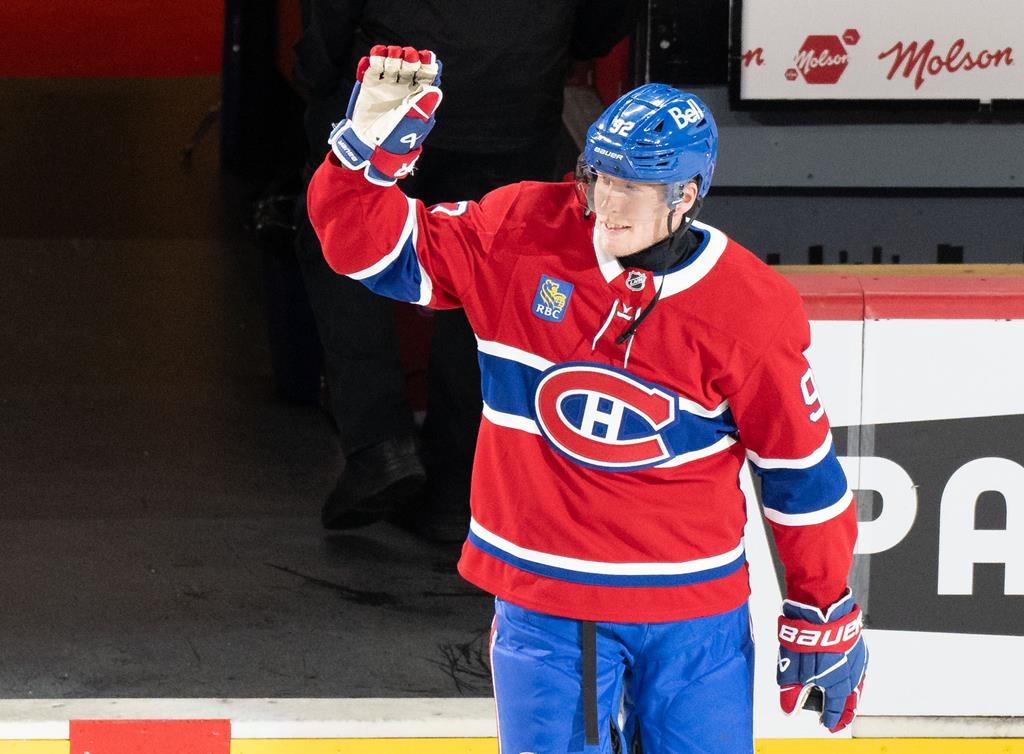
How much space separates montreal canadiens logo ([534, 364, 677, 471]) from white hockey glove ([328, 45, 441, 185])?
0.44m

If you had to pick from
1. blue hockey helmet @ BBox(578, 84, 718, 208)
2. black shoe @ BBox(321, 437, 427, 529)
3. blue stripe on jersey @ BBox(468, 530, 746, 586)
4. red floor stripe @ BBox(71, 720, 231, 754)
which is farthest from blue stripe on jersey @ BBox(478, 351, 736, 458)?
black shoe @ BBox(321, 437, 427, 529)

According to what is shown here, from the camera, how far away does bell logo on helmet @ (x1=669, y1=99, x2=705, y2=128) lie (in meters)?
2.62

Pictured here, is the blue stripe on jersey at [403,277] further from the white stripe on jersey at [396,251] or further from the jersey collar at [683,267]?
the jersey collar at [683,267]

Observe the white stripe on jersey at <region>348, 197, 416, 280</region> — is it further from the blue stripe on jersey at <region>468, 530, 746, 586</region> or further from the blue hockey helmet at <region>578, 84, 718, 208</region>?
the blue stripe on jersey at <region>468, 530, 746, 586</region>

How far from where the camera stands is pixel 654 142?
8.46 ft

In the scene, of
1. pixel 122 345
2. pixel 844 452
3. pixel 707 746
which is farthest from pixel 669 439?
pixel 122 345

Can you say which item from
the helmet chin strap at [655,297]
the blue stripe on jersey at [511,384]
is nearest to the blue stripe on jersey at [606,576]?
the blue stripe on jersey at [511,384]

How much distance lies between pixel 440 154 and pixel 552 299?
6.46 feet

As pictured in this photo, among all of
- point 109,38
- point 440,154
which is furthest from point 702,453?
point 109,38

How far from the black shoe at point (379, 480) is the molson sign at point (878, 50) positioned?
1.52 m

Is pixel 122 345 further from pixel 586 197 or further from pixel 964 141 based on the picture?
pixel 586 197

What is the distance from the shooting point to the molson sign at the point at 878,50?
495cm

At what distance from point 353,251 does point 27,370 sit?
4321 mm

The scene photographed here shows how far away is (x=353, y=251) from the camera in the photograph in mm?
2684
